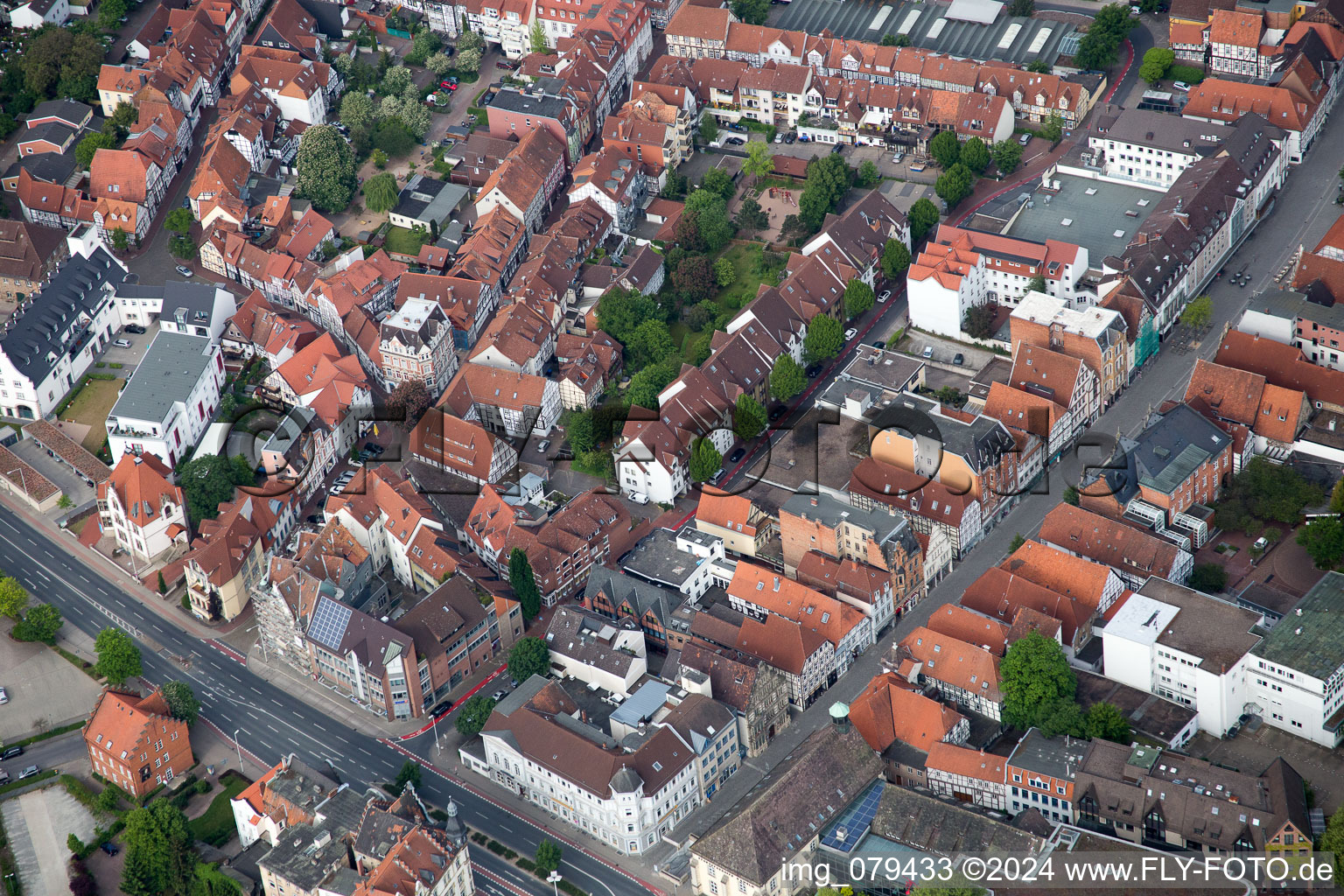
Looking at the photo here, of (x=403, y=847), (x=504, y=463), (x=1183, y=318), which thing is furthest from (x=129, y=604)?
(x=1183, y=318)

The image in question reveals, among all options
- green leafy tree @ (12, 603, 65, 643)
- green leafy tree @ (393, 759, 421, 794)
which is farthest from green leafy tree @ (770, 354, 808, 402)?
green leafy tree @ (12, 603, 65, 643)

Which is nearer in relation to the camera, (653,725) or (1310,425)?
(653,725)

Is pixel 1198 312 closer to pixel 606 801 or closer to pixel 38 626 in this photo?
pixel 606 801

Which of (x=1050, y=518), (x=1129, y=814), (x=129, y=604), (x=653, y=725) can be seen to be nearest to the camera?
(x=1129, y=814)

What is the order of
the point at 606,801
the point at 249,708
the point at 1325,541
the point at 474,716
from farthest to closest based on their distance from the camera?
the point at 249,708 < the point at 1325,541 < the point at 474,716 < the point at 606,801

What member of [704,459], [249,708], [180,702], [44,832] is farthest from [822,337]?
[44,832]

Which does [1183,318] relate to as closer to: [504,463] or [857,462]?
[857,462]

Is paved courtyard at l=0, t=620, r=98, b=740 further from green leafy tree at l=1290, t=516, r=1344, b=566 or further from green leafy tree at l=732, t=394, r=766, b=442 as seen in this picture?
green leafy tree at l=1290, t=516, r=1344, b=566
